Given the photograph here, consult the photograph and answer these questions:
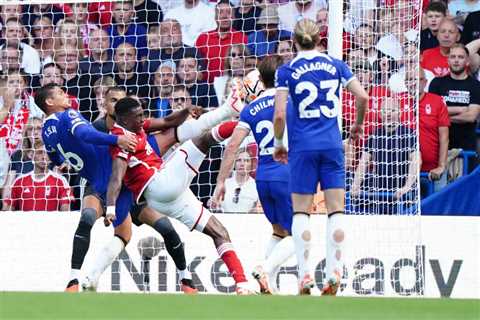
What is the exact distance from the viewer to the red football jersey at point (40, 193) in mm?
14023

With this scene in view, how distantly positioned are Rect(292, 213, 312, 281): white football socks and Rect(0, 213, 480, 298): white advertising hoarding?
234 centimetres

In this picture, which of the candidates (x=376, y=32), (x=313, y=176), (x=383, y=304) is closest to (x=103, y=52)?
(x=376, y=32)

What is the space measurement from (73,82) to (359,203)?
11.8 ft

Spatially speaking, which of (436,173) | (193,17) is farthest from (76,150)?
(436,173)

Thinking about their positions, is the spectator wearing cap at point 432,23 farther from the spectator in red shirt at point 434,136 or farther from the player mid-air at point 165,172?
the player mid-air at point 165,172

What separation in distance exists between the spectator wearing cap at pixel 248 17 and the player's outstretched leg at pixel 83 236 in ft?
10.5

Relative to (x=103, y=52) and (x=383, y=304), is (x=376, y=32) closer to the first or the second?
(x=103, y=52)

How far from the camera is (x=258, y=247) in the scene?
12.9m

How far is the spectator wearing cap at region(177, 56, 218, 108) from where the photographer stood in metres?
14.2

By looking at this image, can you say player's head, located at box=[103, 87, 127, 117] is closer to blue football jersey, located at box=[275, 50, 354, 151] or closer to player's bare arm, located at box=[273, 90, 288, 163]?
blue football jersey, located at box=[275, 50, 354, 151]

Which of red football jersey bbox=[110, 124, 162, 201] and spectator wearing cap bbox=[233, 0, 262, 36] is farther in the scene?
spectator wearing cap bbox=[233, 0, 262, 36]

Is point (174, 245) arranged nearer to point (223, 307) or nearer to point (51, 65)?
point (51, 65)

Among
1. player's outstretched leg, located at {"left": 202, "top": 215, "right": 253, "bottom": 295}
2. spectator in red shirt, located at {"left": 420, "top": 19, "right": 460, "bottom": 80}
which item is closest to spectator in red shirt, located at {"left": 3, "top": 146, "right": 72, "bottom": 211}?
player's outstretched leg, located at {"left": 202, "top": 215, "right": 253, "bottom": 295}

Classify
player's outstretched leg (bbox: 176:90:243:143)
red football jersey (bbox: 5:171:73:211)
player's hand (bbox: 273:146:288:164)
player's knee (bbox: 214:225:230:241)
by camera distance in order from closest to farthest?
player's hand (bbox: 273:146:288:164) → player's knee (bbox: 214:225:230:241) → player's outstretched leg (bbox: 176:90:243:143) → red football jersey (bbox: 5:171:73:211)
